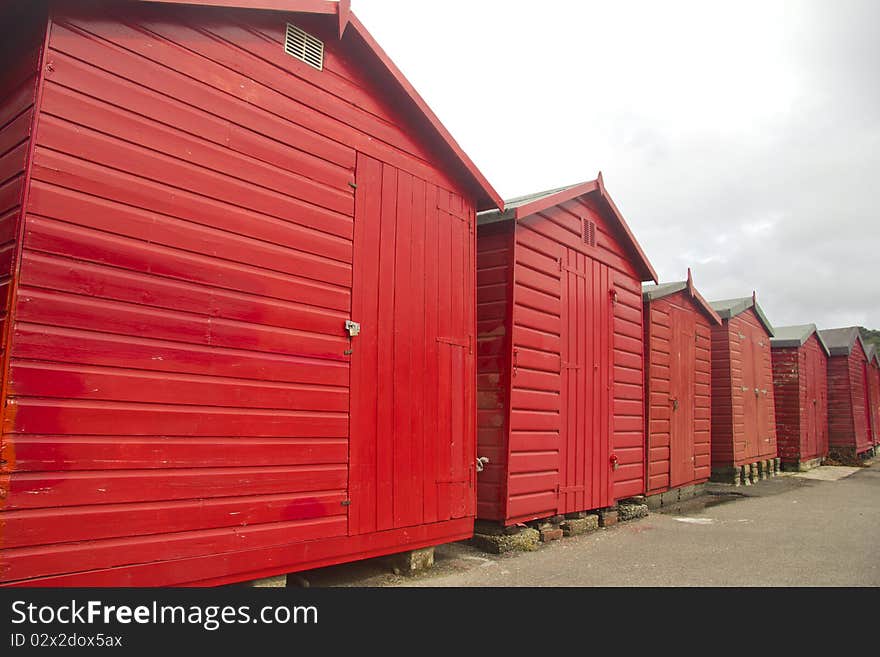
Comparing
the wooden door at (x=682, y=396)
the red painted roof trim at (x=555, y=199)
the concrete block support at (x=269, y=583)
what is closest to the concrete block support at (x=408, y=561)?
the concrete block support at (x=269, y=583)

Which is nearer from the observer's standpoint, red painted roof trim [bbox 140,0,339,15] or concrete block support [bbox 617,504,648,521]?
red painted roof trim [bbox 140,0,339,15]

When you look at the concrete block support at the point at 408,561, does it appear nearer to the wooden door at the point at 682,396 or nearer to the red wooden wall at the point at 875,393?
the wooden door at the point at 682,396

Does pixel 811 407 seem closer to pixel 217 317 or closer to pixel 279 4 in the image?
pixel 279 4

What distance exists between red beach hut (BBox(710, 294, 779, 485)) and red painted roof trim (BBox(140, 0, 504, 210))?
11146 millimetres

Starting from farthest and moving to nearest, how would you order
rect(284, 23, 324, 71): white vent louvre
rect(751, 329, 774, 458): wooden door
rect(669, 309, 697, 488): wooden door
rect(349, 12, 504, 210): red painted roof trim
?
rect(751, 329, 774, 458): wooden door
rect(669, 309, 697, 488): wooden door
rect(349, 12, 504, 210): red painted roof trim
rect(284, 23, 324, 71): white vent louvre

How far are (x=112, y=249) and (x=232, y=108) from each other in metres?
1.57

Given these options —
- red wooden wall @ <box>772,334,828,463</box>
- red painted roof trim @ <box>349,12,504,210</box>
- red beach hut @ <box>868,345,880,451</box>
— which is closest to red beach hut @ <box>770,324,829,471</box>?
red wooden wall @ <box>772,334,828,463</box>

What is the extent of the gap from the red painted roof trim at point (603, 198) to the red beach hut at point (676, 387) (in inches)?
46.4

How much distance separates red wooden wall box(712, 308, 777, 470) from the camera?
1664 centimetres

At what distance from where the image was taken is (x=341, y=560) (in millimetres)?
5809

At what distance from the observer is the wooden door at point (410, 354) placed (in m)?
6.14

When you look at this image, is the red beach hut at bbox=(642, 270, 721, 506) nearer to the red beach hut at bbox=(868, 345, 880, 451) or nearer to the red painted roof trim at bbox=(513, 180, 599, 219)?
the red painted roof trim at bbox=(513, 180, 599, 219)

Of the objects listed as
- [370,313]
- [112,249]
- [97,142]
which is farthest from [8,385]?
[370,313]
